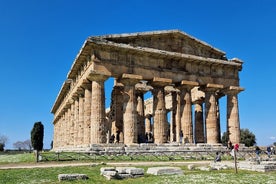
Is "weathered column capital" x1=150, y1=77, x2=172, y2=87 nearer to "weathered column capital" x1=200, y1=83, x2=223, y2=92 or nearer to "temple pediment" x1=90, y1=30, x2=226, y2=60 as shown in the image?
"temple pediment" x1=90, y1=30, x2=226, y2=60

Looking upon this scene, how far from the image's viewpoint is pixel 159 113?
35.0 m

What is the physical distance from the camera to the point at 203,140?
3962 cm

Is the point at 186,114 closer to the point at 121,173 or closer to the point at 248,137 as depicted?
the point at 121,173

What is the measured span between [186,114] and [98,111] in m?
11.0

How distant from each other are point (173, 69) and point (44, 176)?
2394cm

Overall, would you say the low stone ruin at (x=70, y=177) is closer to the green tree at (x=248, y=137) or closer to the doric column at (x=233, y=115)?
the doric column at (x=233, y=115)

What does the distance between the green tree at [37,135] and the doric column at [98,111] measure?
1251 centimetres

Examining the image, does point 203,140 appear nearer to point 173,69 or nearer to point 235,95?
point 235,95

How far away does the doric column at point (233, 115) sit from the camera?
3889 centimetres

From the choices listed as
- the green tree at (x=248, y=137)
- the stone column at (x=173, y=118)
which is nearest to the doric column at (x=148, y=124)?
the stone column at (x=173, y=118)

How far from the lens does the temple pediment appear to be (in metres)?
33.4

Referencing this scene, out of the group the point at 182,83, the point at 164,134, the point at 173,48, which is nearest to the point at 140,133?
the point at 164,134

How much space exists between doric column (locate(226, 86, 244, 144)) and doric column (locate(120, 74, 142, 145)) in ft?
44.0

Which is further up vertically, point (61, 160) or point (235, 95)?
point (235, 95)
